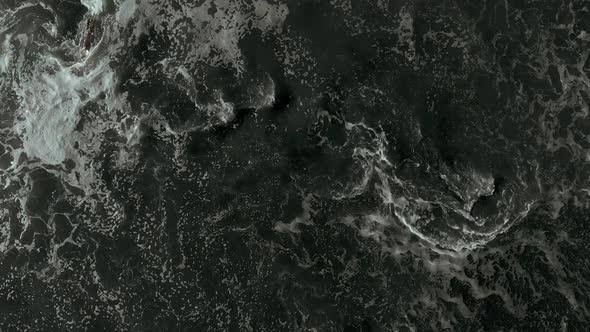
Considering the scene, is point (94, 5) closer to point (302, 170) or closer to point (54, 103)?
point (54, 103)

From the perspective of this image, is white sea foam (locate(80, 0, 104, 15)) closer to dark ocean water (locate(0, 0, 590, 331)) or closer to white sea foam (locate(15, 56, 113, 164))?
dark ocean water (locate(0, 0, 590, 331))

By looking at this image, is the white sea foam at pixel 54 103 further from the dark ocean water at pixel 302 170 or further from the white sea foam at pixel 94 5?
the white sea foam at pixel 94 5

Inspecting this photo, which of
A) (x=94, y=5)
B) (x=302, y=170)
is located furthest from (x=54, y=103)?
(x=302, y=170)

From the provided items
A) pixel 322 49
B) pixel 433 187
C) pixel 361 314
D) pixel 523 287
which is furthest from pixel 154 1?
pixel 523 287

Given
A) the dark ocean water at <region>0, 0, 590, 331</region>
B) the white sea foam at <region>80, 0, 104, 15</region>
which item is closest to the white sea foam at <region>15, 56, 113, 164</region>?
the dark ocean water at <region>0, 0, 590, 331</region>

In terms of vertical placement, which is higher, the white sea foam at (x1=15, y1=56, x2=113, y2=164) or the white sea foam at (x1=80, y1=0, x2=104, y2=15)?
the white sea foam at (x1=80, y1=0, x2=104, y2=15)

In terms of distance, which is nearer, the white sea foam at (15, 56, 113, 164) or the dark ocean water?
the dark ocean water

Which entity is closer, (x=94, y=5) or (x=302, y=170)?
(x=302, y=170)

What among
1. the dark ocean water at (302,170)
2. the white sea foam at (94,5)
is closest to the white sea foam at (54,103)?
the dark ocean water at (302,170)

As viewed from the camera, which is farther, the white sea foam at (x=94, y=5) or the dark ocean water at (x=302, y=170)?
the white sea foam at (x=94, y=5)
